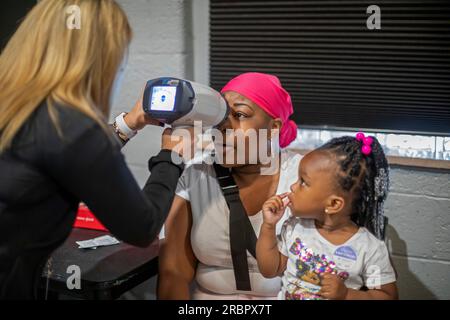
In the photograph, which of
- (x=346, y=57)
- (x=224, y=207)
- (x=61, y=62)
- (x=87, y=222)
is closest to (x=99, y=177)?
(x=61, y=62)

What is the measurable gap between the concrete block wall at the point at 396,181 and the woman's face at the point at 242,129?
17.3 inches

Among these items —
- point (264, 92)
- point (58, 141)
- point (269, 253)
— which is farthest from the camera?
point (264, 92)

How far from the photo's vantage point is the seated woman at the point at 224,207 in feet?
3.86

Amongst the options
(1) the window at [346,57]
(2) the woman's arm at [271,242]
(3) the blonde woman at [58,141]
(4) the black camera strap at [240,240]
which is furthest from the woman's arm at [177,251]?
(1) the window at [346,57]

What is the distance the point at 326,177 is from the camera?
1.03 metres

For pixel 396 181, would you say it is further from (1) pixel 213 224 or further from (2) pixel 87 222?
(2) pixel 87 222

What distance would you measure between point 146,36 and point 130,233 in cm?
99

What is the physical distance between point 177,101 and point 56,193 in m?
0.36

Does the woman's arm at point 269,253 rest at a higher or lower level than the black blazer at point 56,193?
lower

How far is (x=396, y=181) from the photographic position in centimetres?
144

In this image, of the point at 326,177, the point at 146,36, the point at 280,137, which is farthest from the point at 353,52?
the point at 146,36

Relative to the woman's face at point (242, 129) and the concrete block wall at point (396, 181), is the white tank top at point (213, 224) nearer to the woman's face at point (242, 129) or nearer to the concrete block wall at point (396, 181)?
the woman's face at point (242, 129)

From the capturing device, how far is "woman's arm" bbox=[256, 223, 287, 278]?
108 cm
